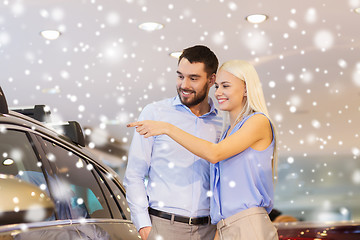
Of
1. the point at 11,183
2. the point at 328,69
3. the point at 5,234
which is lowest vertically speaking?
the point at 5,234

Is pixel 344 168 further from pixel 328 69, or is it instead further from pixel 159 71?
pixel 159 71

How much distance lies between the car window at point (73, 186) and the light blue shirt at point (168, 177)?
17 centimetres

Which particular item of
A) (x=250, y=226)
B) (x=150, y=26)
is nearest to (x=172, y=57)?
(x=150, y=26)

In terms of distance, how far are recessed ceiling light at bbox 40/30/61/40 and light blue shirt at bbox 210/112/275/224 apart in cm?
415

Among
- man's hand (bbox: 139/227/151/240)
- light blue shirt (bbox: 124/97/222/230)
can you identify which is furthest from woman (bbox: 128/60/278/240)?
man's hand (bbox: 139/227/151/240)

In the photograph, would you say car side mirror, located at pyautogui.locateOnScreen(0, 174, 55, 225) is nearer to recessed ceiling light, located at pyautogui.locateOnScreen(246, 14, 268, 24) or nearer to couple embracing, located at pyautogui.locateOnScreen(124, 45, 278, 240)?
couple embracing, located at pyautogui.locateOnScreen(124, 45, 278, 240)

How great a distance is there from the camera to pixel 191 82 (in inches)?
97.7

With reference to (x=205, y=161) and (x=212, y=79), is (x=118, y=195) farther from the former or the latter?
(x=212, y=79)

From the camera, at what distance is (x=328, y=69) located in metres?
7.61

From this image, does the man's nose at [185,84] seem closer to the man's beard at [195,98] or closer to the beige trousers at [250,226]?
the man's beard at [195,98]

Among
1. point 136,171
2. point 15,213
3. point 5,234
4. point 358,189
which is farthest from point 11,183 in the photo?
point 358,189

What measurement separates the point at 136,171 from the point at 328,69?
571 centimetres

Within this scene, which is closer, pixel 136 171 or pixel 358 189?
pixel 136 171

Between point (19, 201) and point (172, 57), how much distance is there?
18.6ft
